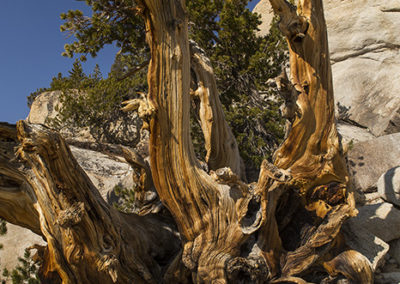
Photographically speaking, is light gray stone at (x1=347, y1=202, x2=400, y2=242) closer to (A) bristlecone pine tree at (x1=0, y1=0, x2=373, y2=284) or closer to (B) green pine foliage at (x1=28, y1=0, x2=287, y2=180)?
(A) bristlecone pine tree at (x1=0, y1=0, x2=373, y2=284)

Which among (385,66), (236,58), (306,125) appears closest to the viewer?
(306,125)

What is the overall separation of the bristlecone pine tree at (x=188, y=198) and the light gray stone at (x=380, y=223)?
33.3 inches

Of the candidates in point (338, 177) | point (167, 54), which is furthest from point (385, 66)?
point (167, 54)

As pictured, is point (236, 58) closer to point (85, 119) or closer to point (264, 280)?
point (85, 119)

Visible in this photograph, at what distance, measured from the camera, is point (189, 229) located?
3656 mm

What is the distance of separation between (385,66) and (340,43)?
2078 millimetres

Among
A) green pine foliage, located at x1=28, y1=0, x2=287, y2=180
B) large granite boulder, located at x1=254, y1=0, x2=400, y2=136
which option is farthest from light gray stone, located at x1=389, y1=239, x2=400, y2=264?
large granite boulder, located at x1=254, y1=0, x2=400, y2=136

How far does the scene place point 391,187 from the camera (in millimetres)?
5359

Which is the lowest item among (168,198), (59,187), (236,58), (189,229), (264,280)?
(264,280)

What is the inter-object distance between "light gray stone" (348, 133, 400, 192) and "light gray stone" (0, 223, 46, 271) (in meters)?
6.16

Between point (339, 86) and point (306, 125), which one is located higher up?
point (306, 125)

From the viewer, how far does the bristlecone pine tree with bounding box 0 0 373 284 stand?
3.14m

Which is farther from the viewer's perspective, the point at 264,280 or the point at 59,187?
the point at 264,280

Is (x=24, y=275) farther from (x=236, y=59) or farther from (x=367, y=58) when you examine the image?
(x=367, y=58)
